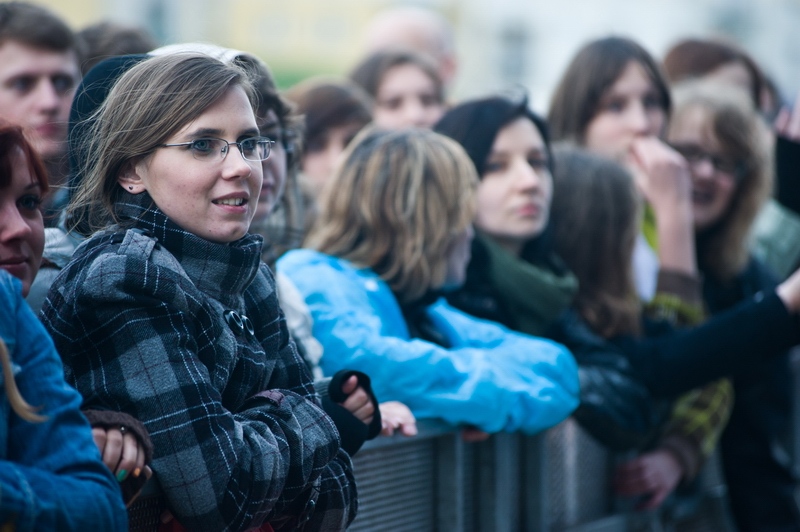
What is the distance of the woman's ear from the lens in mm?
2350

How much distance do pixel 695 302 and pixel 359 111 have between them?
1.73m

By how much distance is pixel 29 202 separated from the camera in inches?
93.3

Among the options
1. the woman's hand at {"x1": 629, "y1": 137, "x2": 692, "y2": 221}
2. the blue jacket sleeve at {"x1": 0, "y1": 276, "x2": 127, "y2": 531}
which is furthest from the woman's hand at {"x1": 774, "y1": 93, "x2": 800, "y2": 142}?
the blue jacket sleeve at {"x1": 0, "y1": 276, "x2": 127, "y2": 531}

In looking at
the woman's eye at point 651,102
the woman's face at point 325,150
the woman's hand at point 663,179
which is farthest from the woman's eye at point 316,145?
the woman's eye at point 651,102

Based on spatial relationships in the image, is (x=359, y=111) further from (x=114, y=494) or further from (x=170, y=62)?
(x=114, y=494)

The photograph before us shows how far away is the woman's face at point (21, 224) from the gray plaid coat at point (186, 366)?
143 mm

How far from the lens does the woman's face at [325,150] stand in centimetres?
509

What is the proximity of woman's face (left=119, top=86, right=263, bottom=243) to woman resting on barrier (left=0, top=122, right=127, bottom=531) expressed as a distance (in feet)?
1.56

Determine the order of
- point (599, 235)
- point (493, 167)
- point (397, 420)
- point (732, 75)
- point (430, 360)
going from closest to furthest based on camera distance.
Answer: point (397, 420) < point (430, 360) < point (493, 167) < point (599, 235) < point (732, 75)

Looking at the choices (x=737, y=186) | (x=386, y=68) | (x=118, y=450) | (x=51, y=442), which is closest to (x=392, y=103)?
(x=386, y=68)

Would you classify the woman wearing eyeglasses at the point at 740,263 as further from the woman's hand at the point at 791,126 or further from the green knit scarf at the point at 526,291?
the green knit scarf at the point at 526,291

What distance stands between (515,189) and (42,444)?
8.51 ft

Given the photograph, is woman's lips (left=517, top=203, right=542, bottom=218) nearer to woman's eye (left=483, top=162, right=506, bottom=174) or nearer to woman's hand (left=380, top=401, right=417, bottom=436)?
woman's eye (left=483, top=162, right=506, bottom=174)

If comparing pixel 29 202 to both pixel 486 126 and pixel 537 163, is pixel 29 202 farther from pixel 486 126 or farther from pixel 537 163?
pixel 537 163
